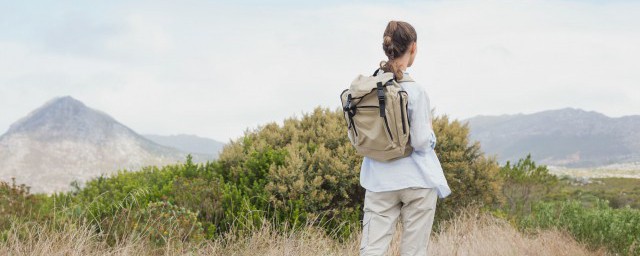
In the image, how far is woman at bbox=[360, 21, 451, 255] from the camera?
4672 millimetres

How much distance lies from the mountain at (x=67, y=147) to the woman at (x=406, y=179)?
7866 centimetres

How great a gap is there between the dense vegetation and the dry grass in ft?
0.51

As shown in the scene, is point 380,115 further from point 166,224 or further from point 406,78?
point 166,224

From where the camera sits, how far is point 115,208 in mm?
7559

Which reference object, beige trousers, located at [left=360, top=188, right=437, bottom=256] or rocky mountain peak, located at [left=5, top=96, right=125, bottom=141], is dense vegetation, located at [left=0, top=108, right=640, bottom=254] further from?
rocky mountain peak, located at [left=5, top=96, right=125, bottom=141]

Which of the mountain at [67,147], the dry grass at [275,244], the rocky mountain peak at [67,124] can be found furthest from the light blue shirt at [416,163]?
the rocky mountain peak at [67,124]

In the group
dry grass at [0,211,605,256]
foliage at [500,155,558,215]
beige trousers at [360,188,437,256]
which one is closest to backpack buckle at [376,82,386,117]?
beige trousers at [360,188,437,256]

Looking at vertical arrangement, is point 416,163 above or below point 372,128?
below

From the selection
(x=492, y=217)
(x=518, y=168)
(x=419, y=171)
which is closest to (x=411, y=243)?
(x=419, y=171)

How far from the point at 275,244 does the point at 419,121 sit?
2.78m

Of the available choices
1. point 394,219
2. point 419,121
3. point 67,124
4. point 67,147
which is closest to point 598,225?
point 394,219

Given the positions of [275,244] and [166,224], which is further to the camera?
[275,244]

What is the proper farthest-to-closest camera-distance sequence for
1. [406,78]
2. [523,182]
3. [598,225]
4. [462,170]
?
[523,182], [462,170], [598,225], [406,78]

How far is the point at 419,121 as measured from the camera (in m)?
4.64
